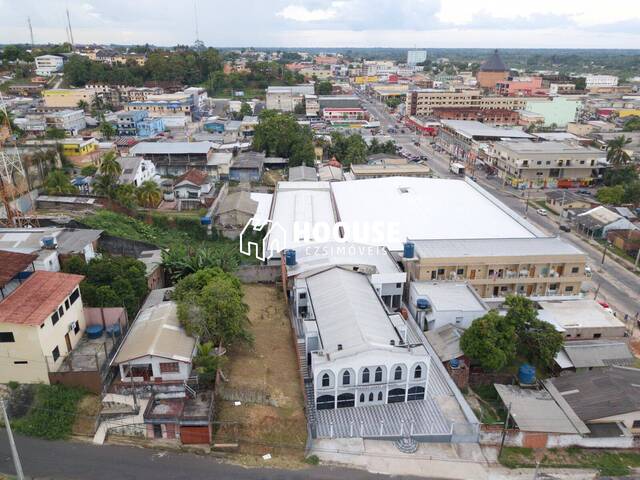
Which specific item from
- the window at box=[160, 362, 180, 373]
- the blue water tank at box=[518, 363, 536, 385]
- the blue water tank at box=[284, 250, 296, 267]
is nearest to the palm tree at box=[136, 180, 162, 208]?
the blue water tank at box=[284, 250, 296, 267]

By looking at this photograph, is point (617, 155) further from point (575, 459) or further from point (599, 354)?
point (575, 459)

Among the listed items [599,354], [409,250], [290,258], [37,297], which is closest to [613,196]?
[599,354]

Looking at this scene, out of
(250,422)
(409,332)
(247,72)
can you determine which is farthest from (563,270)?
(247,72)

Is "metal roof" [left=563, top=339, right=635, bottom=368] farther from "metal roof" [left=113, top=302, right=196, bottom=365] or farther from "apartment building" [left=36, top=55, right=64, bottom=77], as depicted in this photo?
"apartment building" [left=36, top=55, right=64, bottom=77]

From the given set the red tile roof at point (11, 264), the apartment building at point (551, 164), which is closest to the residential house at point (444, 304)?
the red tile roof at point (11, 264)

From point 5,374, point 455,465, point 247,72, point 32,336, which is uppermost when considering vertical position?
point 247,72

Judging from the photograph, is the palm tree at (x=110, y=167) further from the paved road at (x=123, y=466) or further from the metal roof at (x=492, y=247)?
the metal roof at (x=492, y=247)

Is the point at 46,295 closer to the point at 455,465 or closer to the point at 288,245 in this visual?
the point at 288,245
